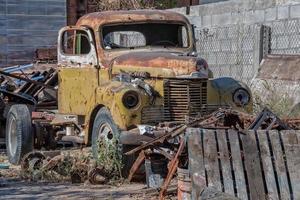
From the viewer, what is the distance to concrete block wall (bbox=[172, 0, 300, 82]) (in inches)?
550

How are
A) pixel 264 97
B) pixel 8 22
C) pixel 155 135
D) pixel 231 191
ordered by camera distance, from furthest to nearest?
1. pixel 8 22
2. pixel 264 97
3. pixel 155 135
4. pixel 231 191

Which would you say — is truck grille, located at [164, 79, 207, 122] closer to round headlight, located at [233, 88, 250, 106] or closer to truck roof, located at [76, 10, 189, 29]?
round headlight, located at [233, 88, 250, 106]

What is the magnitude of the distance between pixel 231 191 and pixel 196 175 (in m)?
0.36

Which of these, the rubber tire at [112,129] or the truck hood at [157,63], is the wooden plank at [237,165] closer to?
the rubber tire at [112,129]

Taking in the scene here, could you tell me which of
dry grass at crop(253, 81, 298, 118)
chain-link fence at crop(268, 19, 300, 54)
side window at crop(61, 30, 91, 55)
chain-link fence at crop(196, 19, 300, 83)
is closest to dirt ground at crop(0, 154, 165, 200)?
side window at crop(61, 30, 91, 55)

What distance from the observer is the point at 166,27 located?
11523 millimetres

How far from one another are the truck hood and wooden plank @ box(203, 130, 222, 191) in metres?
2.71

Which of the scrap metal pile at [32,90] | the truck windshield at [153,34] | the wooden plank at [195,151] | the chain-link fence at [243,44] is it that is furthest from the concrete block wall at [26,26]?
the wooden plank at [195,151]

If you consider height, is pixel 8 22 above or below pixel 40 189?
above

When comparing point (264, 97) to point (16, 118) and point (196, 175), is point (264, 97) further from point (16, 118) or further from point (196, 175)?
point (196, 175)

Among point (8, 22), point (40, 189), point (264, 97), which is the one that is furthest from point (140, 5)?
point (40, 189)

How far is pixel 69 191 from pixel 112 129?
102cm

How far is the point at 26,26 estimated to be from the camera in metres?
26.5

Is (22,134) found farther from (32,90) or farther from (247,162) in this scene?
(247,162)
